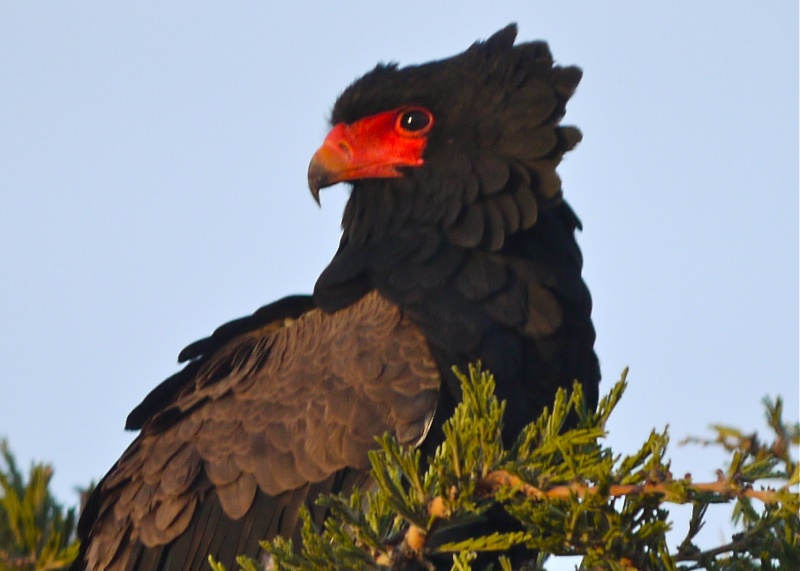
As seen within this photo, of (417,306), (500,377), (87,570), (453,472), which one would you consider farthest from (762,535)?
(87,570)

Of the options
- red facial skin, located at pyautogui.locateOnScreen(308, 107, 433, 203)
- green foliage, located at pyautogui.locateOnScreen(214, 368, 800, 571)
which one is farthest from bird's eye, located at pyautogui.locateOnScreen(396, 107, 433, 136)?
green foliage, located at pyautogui.locateOnScreen(214, 368, 800, 571)

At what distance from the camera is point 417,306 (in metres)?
6.45

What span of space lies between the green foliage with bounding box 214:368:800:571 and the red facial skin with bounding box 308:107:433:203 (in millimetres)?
3235

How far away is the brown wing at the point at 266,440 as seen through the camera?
244 inches

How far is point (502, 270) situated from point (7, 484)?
11.7ft

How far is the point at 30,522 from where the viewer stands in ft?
12.3

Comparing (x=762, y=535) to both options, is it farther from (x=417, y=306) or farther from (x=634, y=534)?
(x=417, y=306)

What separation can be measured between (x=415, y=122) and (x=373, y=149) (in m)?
0.34

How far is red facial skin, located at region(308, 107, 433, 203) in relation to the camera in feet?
23.8

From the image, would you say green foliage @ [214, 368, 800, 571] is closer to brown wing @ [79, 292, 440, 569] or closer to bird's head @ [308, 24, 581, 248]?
brown wing @ [79, 292, 440, 569]

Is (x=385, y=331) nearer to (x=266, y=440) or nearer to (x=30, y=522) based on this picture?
(x=266, y=440)

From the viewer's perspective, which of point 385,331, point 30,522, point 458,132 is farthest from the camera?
point 458,132

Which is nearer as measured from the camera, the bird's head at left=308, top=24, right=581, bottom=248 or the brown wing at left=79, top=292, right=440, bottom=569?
the brown wing at left=79, top=292, right=440, bottom=569

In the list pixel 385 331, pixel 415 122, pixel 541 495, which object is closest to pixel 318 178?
pixel 415 122
